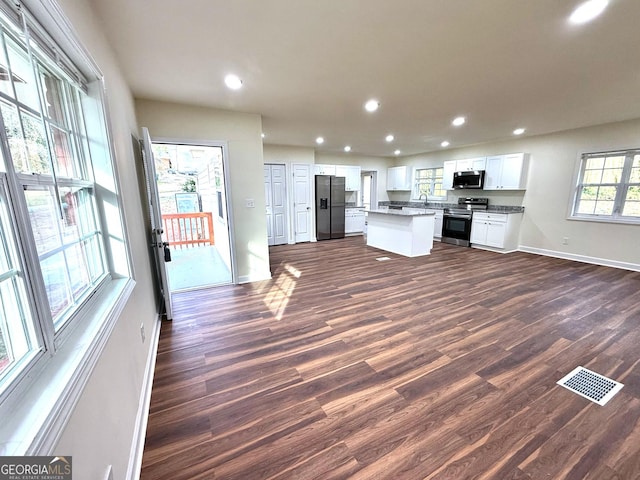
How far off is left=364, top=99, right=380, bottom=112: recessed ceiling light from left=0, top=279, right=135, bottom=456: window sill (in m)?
3.57

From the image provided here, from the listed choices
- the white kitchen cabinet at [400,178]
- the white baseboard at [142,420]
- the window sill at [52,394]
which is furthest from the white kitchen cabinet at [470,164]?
the window sill at [52,394]

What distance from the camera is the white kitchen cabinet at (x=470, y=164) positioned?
651 centimetres

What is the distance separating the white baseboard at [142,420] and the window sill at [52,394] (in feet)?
2.27

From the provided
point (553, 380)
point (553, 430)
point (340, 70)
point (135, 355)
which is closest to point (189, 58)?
point (340, 70)

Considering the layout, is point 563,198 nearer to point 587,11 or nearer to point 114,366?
point 587,11

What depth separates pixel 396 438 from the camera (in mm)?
1575

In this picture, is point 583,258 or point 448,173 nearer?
point 583,258

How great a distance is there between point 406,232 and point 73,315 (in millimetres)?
5435

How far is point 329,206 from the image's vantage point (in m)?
7.57

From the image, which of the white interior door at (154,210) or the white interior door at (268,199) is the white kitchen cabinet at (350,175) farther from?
the white interior door at (154,210)

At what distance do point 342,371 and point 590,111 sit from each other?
516 cm

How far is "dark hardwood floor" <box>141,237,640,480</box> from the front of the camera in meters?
1.45

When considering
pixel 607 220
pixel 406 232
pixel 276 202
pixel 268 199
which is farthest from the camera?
pixel 276 202

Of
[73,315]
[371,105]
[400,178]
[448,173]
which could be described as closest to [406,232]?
[448,173]
